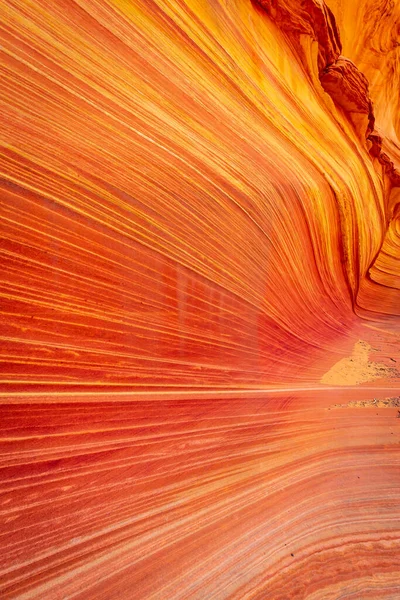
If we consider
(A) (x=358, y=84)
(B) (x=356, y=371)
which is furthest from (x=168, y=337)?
(A) (x=358, y=84)

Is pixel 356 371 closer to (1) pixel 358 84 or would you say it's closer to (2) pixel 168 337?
(2) pixel 168 337

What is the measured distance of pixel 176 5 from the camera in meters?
0.96

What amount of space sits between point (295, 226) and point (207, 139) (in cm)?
57

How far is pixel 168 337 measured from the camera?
0.84 meters

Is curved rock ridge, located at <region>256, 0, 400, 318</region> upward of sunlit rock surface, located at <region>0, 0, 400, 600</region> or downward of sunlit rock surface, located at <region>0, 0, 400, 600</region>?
upward

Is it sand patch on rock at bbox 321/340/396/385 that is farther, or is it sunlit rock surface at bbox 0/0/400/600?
sand patch on rock at bbox 321/340/396/385

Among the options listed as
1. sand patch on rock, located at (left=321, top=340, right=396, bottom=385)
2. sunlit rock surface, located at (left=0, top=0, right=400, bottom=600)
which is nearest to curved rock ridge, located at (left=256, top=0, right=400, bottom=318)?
sunlit rock surface, located at (left=0, top=0, right=400, bottom=600)

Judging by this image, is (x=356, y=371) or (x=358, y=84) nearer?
(x=356, y=371)

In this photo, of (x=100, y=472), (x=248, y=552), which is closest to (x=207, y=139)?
(x=100, y=472)

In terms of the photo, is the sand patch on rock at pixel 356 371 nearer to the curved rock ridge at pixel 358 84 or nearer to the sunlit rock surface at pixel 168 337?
the sunlit rock surface at pixel 168 337

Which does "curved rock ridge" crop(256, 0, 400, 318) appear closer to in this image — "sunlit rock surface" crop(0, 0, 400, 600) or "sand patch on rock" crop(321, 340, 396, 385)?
"sunlit rock surface" crop(0, 0, 400, 600)

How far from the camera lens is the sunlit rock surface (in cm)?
58

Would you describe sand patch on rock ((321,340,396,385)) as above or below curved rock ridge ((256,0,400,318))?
below

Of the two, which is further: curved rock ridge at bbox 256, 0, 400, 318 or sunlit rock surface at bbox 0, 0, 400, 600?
curved rock ridge at bbox 256, 0, 400, 318
